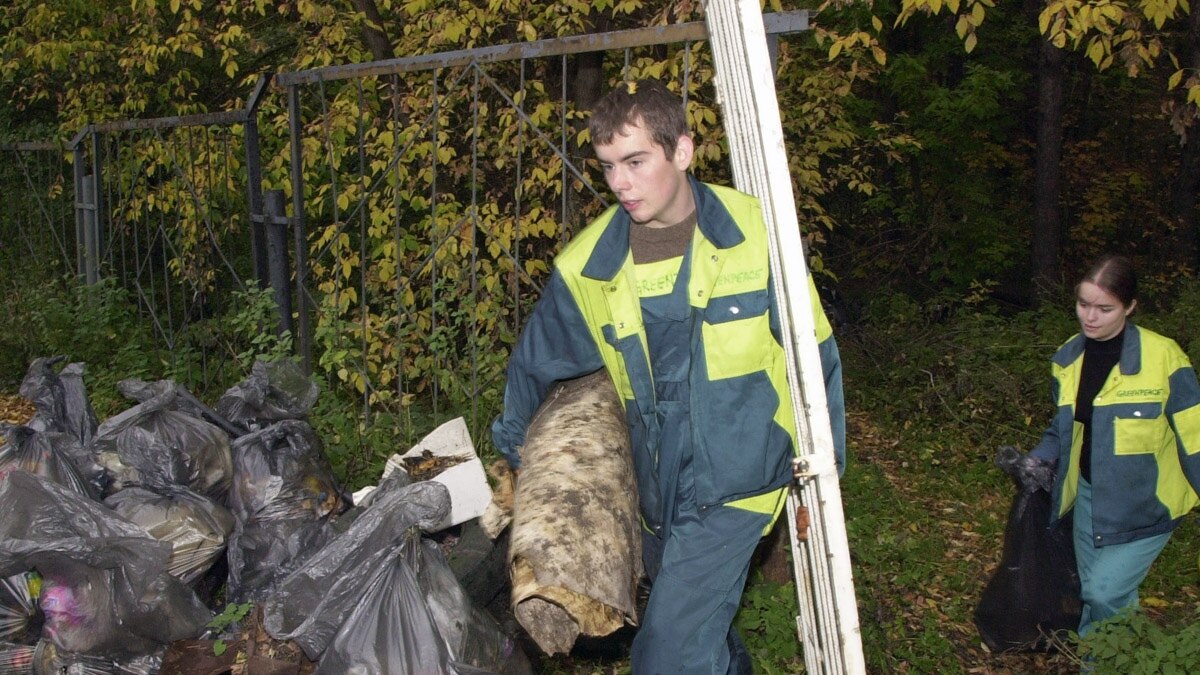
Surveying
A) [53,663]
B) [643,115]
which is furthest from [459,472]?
[643,115]

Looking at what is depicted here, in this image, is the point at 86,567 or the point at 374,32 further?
the point at 374,32

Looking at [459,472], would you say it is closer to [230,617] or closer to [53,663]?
[230,617]

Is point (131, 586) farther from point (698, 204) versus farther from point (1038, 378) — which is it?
point (1038, 378)

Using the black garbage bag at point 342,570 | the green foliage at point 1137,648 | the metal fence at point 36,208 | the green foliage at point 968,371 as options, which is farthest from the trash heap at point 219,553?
the metal fence at point 36,208

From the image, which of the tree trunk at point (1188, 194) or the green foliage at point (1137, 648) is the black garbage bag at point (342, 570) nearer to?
the green foliage at point (1137, 648)

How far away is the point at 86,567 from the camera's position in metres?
3.48

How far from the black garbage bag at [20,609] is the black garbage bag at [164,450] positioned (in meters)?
0.56

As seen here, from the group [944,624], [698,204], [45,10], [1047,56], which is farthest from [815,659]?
[1047,56]

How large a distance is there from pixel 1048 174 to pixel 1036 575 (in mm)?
9380

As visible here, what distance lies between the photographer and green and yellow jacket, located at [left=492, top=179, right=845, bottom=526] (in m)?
2.55

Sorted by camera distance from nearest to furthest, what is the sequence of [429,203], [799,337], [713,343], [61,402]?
[799,337] < [713,343] < [61,402] < [429,203]

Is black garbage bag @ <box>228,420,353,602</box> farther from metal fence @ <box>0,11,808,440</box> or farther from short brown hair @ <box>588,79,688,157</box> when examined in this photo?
short brown hair @ <box>588,79,688,157</box>

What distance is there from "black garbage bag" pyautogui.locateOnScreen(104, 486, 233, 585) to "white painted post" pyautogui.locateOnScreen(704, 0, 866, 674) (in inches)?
90.7

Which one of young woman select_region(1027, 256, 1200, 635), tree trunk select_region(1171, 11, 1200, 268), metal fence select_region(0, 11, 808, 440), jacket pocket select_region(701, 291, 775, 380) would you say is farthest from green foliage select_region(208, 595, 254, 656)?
tree trunk select_region(1171, 11, 1200, 268)
